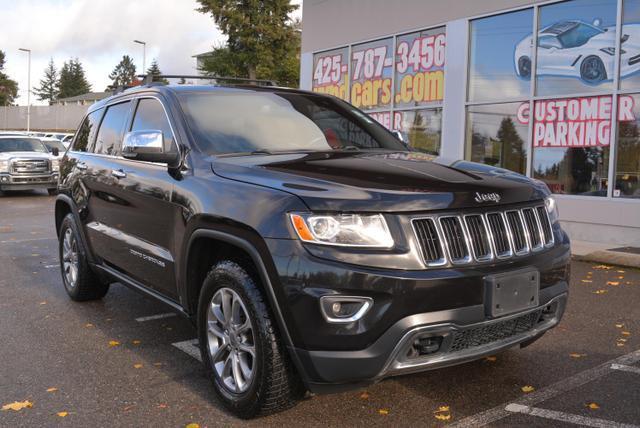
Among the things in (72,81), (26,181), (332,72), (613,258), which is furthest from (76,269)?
(72,81)

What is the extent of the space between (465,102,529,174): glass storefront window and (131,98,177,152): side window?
8.05 metres

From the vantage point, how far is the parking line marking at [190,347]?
179 inches

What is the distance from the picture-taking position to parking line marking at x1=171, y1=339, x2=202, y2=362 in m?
4.55

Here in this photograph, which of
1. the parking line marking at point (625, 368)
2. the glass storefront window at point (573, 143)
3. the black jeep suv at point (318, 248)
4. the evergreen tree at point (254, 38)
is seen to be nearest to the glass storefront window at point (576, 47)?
the glass storefront window at point (573, 143)

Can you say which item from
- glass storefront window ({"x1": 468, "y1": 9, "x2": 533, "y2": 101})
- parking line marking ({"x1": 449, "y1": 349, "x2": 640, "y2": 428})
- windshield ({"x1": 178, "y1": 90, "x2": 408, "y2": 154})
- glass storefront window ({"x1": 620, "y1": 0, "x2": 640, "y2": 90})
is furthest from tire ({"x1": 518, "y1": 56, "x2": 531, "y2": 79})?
parking line marking ({"x1": 449, "y1": 349, "x2": 640, "y2": 428})

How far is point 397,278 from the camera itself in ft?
9.46

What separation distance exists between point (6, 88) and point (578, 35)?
123 metres

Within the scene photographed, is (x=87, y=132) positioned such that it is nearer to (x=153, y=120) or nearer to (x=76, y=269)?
(x=76, y=269)

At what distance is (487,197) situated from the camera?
3.27 m

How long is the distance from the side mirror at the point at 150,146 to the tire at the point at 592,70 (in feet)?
27.4

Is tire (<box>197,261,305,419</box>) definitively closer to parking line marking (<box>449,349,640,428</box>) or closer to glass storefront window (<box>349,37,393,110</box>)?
parking line marking (<box>449,349,640,428</box>)

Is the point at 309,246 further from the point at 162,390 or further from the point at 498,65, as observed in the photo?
the point at 498,65

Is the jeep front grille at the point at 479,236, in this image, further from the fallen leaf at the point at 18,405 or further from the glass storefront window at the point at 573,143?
the glass storefront window at the point at 573,143

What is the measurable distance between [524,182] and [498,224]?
463 millimetres
